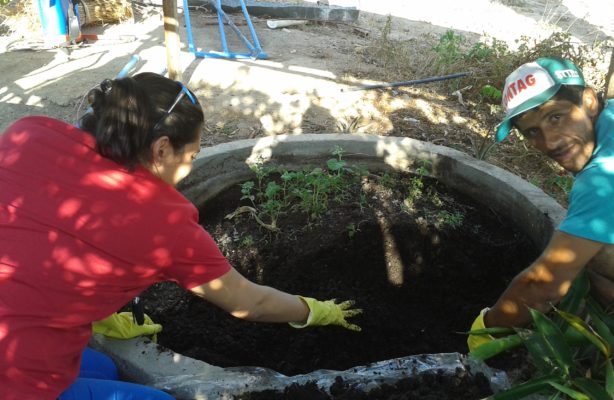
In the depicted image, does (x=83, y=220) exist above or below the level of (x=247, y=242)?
above

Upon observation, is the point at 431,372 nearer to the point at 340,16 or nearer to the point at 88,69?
the point at 88,69

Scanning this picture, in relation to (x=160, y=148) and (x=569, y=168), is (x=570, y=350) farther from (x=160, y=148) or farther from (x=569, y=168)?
(x=160, y=148)

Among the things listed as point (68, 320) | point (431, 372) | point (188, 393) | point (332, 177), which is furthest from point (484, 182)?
point (68, 320)

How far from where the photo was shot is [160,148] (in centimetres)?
138

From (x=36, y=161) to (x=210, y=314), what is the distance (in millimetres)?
1136

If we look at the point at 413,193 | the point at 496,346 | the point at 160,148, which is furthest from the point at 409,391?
the point at 413,193

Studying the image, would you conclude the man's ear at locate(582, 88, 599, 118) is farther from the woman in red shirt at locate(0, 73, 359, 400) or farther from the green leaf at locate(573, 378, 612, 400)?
the woman in red shirt at locate(0, 73, 359, 400)

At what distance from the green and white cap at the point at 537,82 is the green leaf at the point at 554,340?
26.0 inches

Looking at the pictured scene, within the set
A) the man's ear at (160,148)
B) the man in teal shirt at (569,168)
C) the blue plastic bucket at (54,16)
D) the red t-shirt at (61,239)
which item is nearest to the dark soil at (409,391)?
the man in teal shirt at (569,168)

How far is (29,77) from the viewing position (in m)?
5.21

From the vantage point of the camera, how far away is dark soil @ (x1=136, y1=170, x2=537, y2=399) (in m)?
2.16

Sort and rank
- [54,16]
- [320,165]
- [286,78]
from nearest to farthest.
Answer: [320,165] → [286,78] → [54,16]

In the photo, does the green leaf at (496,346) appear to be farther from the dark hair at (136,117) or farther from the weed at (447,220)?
the dark hair at (136,117)

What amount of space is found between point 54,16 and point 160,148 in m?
5.23
